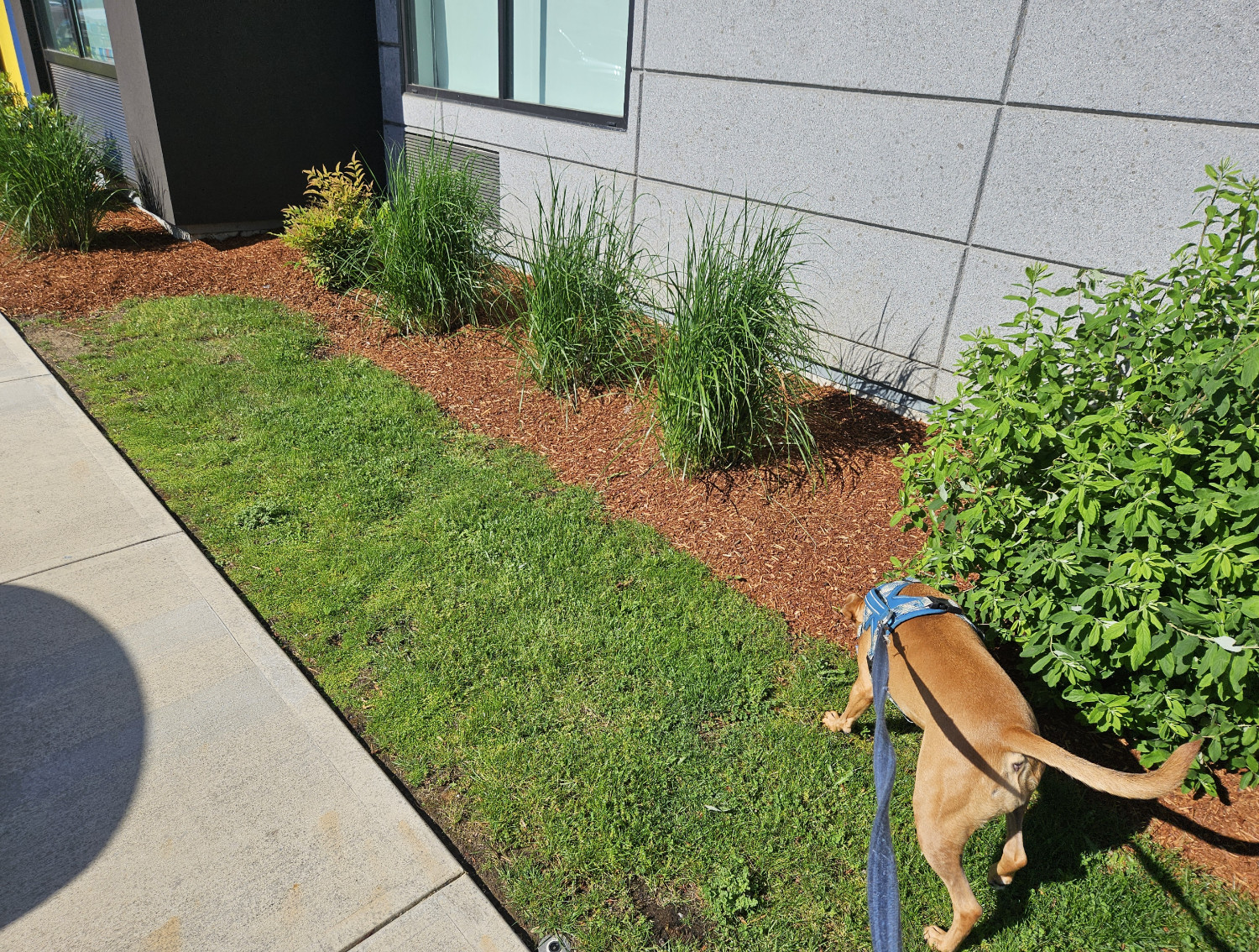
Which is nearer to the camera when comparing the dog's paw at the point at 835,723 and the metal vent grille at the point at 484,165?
the dog's paw at the point at 835,723

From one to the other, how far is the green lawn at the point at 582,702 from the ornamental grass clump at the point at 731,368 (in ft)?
2.06

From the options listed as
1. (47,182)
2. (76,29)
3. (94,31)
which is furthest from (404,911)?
(76,29)

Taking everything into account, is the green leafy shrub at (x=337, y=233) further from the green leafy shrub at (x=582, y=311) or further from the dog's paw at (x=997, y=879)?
the dog's paw at (x=997, y=879)

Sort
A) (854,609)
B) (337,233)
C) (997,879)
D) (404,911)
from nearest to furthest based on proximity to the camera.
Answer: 1. (404,911)
2. (997,879)
3. (854,609)
4. (337,233)

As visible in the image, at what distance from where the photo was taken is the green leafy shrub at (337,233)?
652 cm

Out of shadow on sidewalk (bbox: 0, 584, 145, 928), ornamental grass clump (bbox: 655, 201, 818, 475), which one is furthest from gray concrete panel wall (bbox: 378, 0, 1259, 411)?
shadow on sidewalk (bbox: 0, 584, 145, 928)

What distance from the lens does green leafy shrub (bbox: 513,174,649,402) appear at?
4.88 metres

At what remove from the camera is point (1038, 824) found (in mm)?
2604

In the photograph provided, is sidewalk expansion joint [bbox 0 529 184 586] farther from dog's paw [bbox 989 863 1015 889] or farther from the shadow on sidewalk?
dog's paw [bbox 989 863 1015 889]

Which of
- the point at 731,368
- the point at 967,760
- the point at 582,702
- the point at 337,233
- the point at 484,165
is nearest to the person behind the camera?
the point at 967,760

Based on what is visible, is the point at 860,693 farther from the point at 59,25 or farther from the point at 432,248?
the point at 59,25

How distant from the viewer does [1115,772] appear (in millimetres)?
1805

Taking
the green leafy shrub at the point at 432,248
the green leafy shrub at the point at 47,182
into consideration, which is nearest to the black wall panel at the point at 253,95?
the green leafy shrub at the point at 47,182

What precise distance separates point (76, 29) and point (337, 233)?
19.8 ft
